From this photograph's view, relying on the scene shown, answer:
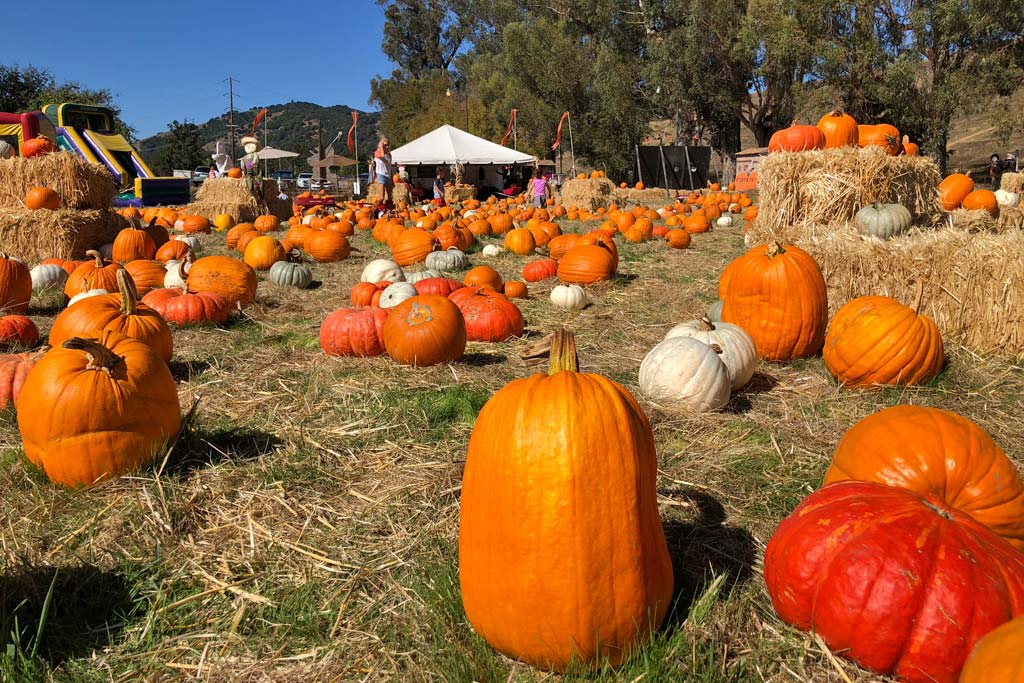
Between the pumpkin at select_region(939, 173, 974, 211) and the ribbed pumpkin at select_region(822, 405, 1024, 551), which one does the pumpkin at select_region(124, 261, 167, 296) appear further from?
the pumpkin at select_region(939, 173, 974, 211)

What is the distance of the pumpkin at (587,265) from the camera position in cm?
769

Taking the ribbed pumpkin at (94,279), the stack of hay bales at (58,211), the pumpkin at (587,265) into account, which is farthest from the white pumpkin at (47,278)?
the pumpkin at (587,265)

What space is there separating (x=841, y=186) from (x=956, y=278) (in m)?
3.78

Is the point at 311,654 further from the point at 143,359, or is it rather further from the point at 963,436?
the point at 963,436

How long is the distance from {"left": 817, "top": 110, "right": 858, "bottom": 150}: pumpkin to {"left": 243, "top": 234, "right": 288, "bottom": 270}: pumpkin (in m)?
7.93

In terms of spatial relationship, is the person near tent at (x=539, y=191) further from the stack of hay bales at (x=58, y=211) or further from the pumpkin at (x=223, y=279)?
the pumpkin at (x=223, y=279)

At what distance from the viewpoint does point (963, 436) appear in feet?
7.09

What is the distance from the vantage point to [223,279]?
6535 mm

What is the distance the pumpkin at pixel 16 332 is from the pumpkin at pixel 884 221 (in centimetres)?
784

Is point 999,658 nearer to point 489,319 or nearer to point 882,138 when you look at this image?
point 489,319

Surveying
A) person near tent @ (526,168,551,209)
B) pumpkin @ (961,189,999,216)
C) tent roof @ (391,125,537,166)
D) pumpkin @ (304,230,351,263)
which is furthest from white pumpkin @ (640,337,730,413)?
tent roof @ (391,125,537,166)

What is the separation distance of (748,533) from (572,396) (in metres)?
1.18

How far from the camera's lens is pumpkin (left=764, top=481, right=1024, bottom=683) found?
1.59 metres

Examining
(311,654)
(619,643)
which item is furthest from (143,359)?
(619,643)
